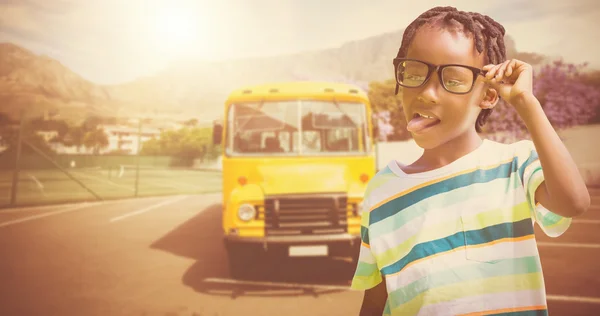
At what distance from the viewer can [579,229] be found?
6.26m

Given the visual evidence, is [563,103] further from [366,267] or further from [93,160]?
[93,160]

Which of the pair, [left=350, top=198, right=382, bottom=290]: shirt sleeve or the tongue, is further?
[left=350, top=198, right=382, bottom=290]: shirt sleeve

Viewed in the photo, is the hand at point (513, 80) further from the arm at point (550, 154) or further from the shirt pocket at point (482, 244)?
the shirt pocket at point (482, 244)

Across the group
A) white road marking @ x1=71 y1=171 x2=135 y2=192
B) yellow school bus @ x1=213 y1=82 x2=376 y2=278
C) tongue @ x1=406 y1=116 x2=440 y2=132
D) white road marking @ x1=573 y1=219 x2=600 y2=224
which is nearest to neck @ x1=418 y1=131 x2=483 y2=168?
tongue @ x1=406 y1=116 x2=440 y2=132

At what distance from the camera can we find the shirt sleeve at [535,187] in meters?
0.97

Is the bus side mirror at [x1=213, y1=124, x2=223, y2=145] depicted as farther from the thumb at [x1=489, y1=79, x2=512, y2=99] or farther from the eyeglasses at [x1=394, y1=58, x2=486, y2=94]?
the thumb at [x1=489, y1=79, x2=512, y2=99]

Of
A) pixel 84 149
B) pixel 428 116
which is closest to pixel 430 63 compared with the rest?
pixel 428 116

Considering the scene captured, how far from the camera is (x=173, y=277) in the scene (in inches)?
187

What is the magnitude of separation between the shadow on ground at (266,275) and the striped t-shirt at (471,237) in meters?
3.13

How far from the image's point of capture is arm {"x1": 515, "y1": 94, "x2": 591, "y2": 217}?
880mm

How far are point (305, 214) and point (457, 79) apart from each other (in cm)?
332

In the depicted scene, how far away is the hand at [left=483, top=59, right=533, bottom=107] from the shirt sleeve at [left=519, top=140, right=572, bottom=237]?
0.55 ft

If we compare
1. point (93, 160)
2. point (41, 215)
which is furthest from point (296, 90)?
point (93, 160)

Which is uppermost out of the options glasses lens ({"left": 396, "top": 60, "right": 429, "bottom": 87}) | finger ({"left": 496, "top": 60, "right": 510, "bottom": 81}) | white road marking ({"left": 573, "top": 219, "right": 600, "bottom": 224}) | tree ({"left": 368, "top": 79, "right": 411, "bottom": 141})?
tree ({"left": 368, "top": 79, "right": 411, "bottom": 141})
